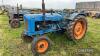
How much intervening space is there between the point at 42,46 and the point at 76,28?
1.88 metres

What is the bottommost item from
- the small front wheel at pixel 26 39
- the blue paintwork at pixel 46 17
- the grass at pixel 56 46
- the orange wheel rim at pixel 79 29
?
the grass at pixel 56 46

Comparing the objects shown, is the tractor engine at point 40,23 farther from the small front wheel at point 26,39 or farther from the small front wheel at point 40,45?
the small front wheel at point 40,45

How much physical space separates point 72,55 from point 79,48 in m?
0.69

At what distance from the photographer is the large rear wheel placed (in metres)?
8.21

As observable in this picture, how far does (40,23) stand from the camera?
8.11 meters

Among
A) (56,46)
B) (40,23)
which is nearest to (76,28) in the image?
(56,46)

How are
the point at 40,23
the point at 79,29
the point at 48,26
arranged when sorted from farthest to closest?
the point at 79,29, the point at 48,26, the point at 40,23

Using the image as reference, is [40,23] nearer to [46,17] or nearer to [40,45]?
[46,17]

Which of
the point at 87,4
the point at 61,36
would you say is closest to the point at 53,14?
the point at 61,36

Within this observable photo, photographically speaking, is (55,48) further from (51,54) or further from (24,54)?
(24,54)

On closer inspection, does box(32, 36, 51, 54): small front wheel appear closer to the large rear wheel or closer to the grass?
the grass

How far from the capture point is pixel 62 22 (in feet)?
28.6

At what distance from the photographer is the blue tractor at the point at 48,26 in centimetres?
752

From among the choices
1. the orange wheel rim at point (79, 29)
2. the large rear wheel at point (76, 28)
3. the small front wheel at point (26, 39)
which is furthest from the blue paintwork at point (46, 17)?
the small front wheel at point (26, 39)
